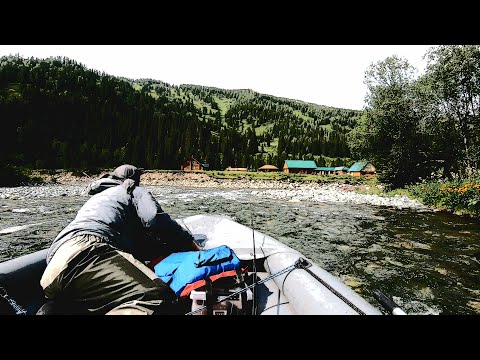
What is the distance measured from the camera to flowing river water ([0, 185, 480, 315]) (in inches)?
231

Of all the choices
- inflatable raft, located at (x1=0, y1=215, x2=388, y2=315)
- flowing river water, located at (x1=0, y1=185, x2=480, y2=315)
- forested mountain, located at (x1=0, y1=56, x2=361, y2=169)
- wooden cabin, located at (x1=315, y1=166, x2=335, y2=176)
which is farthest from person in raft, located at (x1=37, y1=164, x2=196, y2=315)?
wooden cabin, located at (x1=315, y1=166, x2=335, y2=176)

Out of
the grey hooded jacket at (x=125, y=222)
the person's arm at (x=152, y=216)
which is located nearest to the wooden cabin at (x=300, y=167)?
the grey hooded jacket at (x=125, y=222)

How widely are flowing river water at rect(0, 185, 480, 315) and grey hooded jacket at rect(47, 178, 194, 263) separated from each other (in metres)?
3.13

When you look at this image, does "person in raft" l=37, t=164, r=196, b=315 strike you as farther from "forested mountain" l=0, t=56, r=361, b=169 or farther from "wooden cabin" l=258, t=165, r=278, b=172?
"wooden cabin" l=258, t=165, r=278, b=172

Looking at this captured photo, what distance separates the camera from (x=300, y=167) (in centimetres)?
10688

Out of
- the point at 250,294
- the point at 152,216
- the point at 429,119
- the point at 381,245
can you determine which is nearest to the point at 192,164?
the point at 429,119

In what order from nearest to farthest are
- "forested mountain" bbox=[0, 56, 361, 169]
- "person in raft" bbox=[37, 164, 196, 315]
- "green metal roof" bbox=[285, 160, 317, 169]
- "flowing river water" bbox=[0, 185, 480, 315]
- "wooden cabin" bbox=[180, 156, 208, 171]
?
"person in raft" bbox=[37, 164, 196, 315], "flowing river water" bbox=[0, 185, 480, 315], "forested mountain" bbox=[0, 56, 361, 169], "wooden cabin" bbox=[180, 156, 208, 171], "green metal roof" bbox=[285, 160, 317, 169]

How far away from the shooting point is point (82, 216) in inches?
120

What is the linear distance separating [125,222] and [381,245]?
8571 mm

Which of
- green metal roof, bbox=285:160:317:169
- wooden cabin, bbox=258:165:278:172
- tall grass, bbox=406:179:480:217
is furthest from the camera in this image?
wooden cabin, bbox=258:165:278:172

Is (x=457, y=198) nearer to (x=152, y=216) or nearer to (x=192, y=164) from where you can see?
(x=152, y=216)
